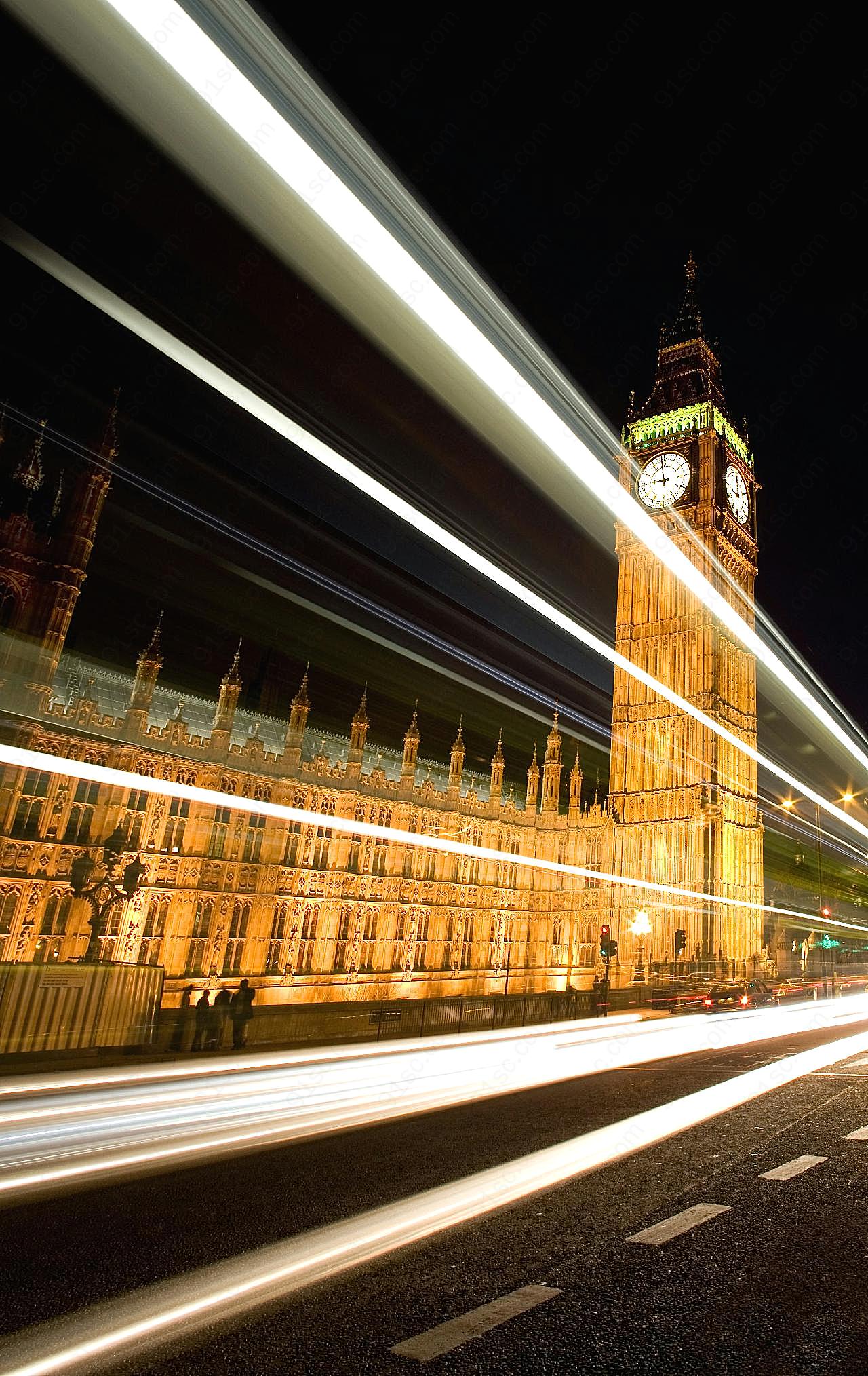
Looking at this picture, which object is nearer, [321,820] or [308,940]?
[321,820]

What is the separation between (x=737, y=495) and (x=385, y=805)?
130 ft

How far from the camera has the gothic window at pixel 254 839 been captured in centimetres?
3894

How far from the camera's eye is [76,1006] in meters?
13.5

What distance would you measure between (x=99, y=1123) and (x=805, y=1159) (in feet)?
23.3

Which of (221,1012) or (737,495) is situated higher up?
(737,495)

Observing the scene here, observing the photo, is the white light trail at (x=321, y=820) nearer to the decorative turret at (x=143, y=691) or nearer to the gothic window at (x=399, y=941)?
the decorative turret at (x=143, y=691)

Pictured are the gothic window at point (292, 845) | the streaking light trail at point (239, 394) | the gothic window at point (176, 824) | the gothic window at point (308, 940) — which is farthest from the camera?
the gothic window at point (292, 845)

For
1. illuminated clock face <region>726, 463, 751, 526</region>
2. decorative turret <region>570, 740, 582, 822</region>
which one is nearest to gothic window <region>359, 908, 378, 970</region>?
decorative turret <region>570, 740, 582, 822</region>

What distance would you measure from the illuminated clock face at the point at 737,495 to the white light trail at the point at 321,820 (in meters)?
29.6

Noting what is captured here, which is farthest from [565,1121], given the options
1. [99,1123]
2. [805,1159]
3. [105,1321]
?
[105,1321]

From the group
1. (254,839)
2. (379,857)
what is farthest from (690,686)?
(254,839)

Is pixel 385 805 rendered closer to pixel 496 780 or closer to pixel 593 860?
pixel 496 780

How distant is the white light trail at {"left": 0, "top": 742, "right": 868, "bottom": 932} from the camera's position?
15461 millimetres

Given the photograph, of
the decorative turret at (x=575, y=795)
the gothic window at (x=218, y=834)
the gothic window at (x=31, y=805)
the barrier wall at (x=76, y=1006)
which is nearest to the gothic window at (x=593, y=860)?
the decorative turret at (x=575, y=795)
